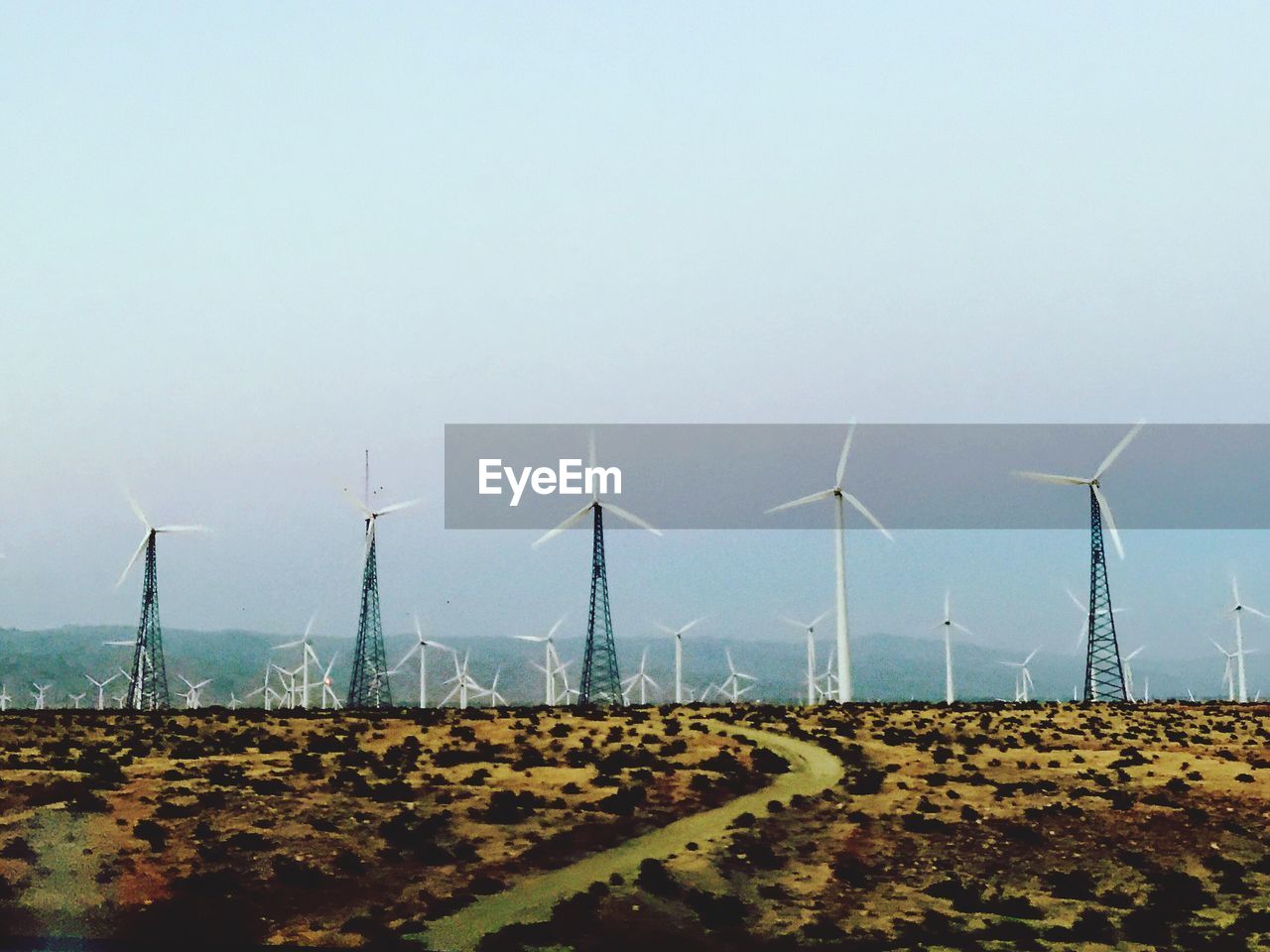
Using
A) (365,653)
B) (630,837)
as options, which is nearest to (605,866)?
(630,837)

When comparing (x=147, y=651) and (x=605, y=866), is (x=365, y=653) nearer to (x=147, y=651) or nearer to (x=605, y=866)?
(x=147, y=651)

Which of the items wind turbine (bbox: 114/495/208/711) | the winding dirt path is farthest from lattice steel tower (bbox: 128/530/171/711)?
the winding dirt path

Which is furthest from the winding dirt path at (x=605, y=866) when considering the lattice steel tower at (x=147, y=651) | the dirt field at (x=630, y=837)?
the lattice steel tower at (x=147, y=651)

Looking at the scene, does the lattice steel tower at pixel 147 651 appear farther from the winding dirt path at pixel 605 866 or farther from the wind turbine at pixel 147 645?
the winding dirt path at pixel 605 866

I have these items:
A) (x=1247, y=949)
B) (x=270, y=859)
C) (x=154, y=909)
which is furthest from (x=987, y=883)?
(x=154, y=909)

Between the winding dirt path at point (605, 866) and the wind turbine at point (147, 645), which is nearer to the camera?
the winding dirt path at point (605, 866)

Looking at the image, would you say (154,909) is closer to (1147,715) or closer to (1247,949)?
(1247,949)

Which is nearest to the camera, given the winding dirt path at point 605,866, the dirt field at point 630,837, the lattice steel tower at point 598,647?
the winding dirt path at point 605,866

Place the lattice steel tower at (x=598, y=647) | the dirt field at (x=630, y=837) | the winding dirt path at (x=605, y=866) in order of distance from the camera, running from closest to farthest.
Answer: the winding dirt path at (x=605, y=866)
the dirt field at (x=630, y=837)
the lattice steel tower at (x=598, y=647)
